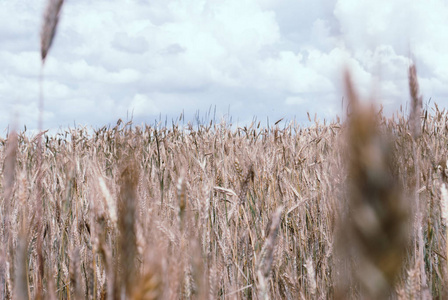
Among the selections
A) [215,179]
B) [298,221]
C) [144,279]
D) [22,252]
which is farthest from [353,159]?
[215,179]

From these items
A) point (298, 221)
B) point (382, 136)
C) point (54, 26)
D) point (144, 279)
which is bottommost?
point (298, 221)

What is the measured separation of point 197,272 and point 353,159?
1.41 feet

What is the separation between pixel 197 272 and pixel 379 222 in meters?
0.42

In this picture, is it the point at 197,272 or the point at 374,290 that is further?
the point at 197,272

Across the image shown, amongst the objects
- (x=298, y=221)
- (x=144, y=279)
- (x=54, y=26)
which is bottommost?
(x=298, y=221)

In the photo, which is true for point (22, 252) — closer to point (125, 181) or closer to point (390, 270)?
point (125, 181)

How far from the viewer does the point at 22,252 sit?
2.84 feet

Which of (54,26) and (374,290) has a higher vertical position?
(54,26)

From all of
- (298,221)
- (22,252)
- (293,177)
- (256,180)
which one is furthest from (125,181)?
(293,177)

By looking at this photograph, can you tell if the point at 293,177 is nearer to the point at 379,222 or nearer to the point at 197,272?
the point at 197,272

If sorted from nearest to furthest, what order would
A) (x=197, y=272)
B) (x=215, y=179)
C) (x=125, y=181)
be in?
(x=125, y=181) < (x=197, y=272) < (x=215, y=179)

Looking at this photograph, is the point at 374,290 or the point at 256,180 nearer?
Answer: the point at 374,290

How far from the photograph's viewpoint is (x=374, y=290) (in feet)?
0.95

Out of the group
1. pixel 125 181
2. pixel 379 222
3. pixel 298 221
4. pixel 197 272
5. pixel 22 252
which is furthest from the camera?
pixel 298 221
